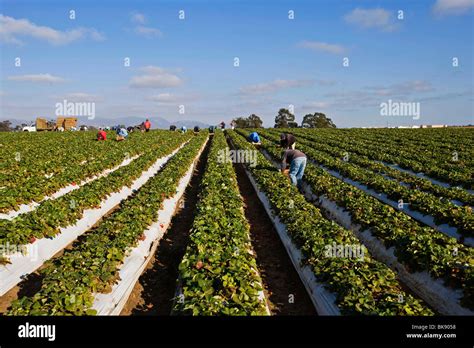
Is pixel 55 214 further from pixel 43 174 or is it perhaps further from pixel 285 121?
pixel 285 121

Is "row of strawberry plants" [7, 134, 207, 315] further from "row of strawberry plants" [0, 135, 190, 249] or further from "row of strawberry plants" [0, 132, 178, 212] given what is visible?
"row of strawberry plants" [0, 132, 178, 212]

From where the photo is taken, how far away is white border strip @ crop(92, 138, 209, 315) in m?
6.07

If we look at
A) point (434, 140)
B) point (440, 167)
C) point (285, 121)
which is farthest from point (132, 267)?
point (285, 121)

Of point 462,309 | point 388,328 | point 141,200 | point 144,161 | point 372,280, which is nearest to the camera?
point 388,328

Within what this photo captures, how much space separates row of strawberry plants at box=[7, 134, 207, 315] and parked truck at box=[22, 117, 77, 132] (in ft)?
213

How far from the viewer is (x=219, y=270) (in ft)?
20.6

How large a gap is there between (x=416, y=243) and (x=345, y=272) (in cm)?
224

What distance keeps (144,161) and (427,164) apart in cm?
1663

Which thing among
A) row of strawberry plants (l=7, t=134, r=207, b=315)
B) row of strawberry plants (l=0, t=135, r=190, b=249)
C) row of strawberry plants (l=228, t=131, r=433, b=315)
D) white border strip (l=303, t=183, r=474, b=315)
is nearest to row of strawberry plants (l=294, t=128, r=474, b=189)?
white border strip (l=303, t=183, r=474, b=315)

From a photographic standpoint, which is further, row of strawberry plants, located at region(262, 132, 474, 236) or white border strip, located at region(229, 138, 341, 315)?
row of strawberry plants, located at region(262, 132, 474, 236)

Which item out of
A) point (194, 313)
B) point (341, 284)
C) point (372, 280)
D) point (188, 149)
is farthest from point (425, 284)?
point (188, 149)

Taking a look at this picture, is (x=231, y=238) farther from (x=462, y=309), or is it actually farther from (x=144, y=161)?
(x=144, y=161)

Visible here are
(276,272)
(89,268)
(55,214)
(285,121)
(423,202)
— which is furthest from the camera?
(285,121)

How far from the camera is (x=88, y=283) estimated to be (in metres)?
6.04
